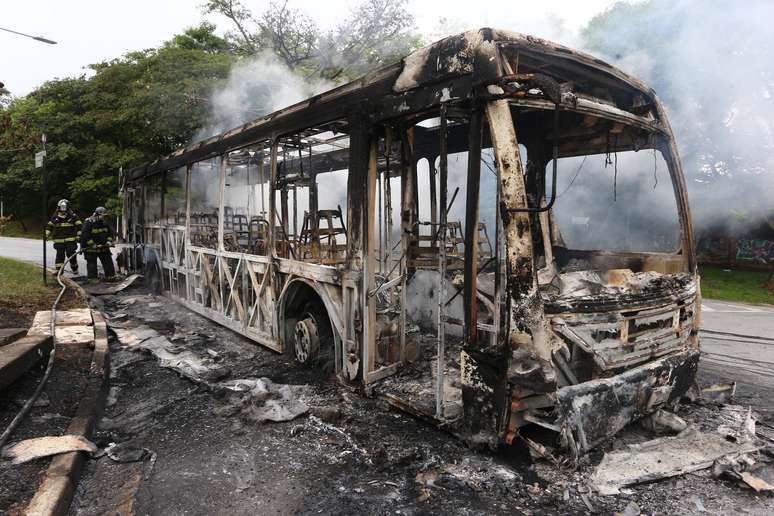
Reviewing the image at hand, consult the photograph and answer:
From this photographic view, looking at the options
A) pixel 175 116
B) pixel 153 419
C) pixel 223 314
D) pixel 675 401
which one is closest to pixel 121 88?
pixel 175 116

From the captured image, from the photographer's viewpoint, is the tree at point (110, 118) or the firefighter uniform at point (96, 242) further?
the tree at point (110, 118)

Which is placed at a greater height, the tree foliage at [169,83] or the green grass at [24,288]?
the tree foliage at [169,83]

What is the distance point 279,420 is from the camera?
153 inches

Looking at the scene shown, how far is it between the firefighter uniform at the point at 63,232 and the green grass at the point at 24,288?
2.01 ft

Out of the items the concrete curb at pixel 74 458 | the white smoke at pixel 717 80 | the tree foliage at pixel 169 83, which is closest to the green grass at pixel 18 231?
the tree foliage at pixel 169 83

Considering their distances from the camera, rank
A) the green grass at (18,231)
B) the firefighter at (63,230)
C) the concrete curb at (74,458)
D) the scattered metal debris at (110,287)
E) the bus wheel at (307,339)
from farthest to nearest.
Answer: the green grass at (18,231) → the firefighter at (63,230) → the scattered metal debris at (110,287) → the bus wheel at (307,339) → the concrete curb at (74,458)

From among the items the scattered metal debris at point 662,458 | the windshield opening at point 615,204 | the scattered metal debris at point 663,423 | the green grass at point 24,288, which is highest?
the windshield opening at point 615,204

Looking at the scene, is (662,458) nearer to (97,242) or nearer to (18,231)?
(97,242)

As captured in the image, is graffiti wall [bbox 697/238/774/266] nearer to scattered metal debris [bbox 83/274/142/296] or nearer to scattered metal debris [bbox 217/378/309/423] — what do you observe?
scattered metal debris [bbox 217/378/309/423]

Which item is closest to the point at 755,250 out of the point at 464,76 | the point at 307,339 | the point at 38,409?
the point at 307,339

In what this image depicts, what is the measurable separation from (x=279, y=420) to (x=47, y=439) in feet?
5.19

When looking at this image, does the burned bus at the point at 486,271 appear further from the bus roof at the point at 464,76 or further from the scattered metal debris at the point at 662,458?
the scattered metal debris at the point at 662,458

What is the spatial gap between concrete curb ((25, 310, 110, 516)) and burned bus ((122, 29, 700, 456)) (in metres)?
1.69

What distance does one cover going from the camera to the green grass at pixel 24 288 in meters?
7.38
